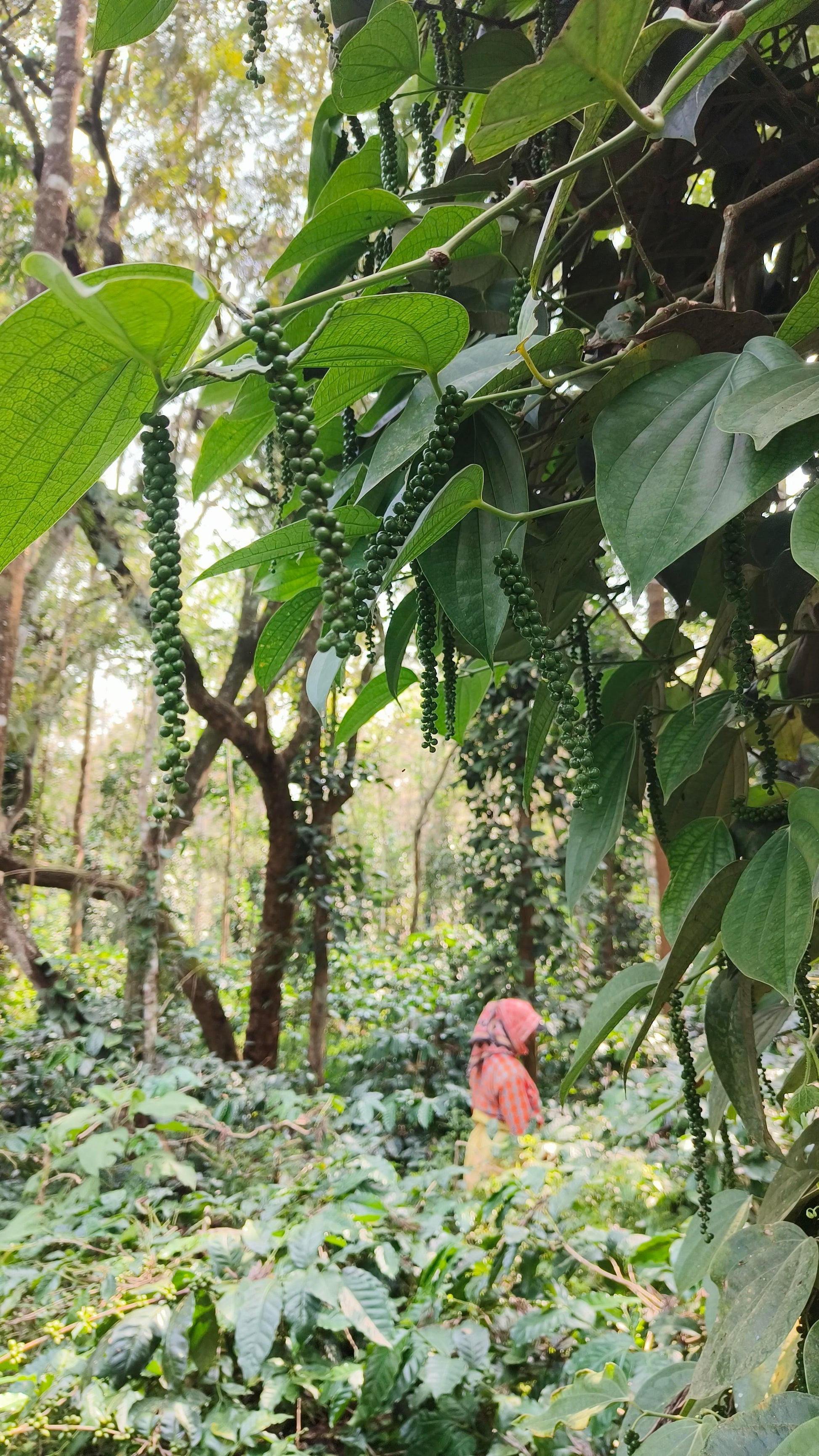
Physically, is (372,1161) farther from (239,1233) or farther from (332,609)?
(332,609)

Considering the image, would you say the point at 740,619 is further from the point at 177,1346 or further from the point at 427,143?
the point at 177,1346

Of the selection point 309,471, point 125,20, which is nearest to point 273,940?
point 125,20

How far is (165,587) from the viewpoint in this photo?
0.27 m

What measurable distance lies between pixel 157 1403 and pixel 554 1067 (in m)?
2.91

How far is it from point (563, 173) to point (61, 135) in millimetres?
2652

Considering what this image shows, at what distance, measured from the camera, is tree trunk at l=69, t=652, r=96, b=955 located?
407 centimetres

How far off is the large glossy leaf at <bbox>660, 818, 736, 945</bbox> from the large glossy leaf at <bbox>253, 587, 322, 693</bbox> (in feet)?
0.71

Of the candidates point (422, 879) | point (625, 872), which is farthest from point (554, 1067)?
point (422, 879)

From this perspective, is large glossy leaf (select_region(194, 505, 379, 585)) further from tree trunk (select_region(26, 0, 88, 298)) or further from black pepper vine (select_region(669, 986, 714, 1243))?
tree trunk (select_region(26, 0, 88, 298))

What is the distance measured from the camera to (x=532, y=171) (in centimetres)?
53

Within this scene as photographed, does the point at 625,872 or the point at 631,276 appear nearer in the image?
the point at 631,276

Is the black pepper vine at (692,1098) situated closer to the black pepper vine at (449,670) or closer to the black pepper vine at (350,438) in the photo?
the black pepper vine at (449,670)

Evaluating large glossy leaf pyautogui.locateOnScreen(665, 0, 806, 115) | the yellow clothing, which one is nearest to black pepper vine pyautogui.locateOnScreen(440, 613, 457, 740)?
large glossy leaf pyautogui.locateOnScreen(665, 0, 806, 115)

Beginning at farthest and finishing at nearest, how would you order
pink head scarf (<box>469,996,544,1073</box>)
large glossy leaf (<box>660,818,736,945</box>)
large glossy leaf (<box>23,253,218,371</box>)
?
pink head scarf (<box>469,996,544,1073</box>) < large glossy leaf (<box>660,818,736,945</box>) < large glossy leaf (<box>23,253,218,371</box>)
